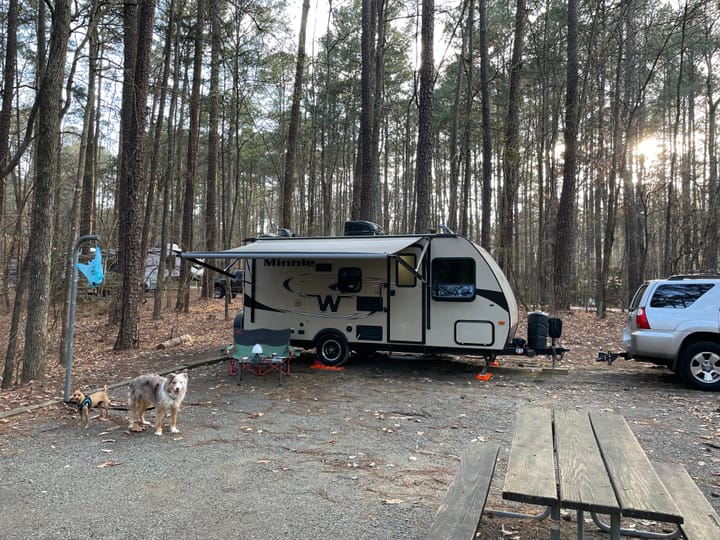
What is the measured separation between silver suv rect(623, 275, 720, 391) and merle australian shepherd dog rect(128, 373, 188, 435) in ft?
21.6

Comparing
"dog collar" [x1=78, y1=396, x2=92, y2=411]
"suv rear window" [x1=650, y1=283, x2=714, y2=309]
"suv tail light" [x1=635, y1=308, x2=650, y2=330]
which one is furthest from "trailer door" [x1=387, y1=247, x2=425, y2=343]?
"dog collar" [x1=78, y1=396, x2=92, y2=411]

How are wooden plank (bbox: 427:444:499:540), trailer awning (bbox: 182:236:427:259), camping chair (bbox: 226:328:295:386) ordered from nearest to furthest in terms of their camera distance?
wooden plank (bbox: 427:444:499:540)
trailer awning (bbox: 182:236:427:259)
camping chair (bbox: 226:328:295:386)

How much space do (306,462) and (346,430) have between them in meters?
1.06

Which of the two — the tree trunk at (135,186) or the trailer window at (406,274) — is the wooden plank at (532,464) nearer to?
the trailer window at (406,274)

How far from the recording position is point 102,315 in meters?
15.6

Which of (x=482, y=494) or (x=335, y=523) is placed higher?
(x=482, y=494)

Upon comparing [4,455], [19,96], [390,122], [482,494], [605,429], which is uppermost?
[390,122]

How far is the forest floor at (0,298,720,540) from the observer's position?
322 centimetres

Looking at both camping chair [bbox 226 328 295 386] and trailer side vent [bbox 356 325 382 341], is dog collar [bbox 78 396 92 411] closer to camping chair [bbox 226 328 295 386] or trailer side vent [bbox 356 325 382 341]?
camping chair [bbox 226 328 295 386]

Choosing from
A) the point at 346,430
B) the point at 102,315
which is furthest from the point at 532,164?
the point at 346,430

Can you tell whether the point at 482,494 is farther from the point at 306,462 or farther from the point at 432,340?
the point at 432,340

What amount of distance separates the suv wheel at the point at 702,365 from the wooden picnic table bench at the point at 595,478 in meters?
4.85

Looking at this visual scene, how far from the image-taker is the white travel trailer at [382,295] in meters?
8.13

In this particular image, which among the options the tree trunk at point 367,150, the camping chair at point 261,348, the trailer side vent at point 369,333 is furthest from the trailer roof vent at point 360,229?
the tree trunk at point 367,150
